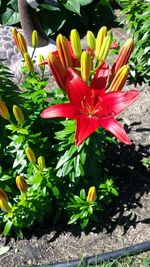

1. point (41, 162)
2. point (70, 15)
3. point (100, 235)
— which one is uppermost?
point (70, 15)

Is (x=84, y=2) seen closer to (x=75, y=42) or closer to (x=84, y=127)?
(x=75, y=42)

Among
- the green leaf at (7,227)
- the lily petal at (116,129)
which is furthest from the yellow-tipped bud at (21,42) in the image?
the green leaf at (7,227)

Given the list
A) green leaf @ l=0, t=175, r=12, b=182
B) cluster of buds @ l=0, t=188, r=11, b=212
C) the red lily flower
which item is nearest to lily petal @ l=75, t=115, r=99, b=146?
the red lily flower

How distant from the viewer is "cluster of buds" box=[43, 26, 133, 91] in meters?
1.91

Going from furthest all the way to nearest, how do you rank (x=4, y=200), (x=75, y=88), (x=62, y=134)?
1. (x=62, y=134)
2. (x=4, y=200)
3. (x=75, y=88)

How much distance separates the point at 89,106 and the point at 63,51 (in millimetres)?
265

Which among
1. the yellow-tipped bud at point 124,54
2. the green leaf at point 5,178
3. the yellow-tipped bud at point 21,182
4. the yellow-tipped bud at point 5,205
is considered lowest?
the yellow-tipped bud at point 5,205

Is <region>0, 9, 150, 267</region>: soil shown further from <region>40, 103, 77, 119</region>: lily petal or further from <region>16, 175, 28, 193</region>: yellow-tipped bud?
<region>40, 103, 77, 119</region>: lily petal

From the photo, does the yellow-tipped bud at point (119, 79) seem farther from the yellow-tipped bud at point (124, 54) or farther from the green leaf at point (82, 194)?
the green leaf at point (82, 194)

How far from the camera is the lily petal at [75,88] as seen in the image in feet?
6.41

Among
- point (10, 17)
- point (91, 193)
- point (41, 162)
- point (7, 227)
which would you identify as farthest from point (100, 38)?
point (10, 17)

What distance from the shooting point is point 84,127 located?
190 centimetres

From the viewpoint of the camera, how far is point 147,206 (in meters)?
2.92

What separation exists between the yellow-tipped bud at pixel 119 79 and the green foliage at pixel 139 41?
5.29 feet
